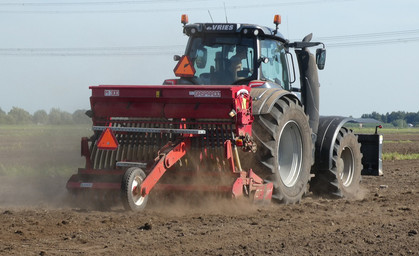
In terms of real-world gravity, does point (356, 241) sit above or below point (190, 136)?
below

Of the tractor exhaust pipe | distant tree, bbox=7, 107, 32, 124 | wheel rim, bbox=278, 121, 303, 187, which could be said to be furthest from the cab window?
distant tree, bbox=7, 107, 32, 124

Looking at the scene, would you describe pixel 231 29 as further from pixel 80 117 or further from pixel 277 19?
pixel 80 117

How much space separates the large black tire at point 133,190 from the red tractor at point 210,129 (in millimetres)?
11

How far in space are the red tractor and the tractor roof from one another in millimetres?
16

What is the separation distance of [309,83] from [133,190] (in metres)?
3.67

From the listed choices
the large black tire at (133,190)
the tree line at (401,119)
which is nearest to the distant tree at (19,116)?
the large black tire at (133,190)

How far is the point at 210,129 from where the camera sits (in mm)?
8016

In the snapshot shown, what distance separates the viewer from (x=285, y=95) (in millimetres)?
8820

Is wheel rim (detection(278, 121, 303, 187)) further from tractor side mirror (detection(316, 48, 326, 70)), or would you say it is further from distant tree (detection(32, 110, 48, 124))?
distant tree (detection(32, 110, 48, 124))

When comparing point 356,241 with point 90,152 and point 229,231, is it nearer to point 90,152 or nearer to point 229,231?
point 229,231

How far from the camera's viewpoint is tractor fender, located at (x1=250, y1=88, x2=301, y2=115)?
26.3 ft

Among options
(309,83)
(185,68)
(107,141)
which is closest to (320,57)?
(309,83)

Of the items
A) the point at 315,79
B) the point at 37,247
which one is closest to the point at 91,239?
the point at 37,247

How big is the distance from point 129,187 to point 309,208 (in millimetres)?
2364
